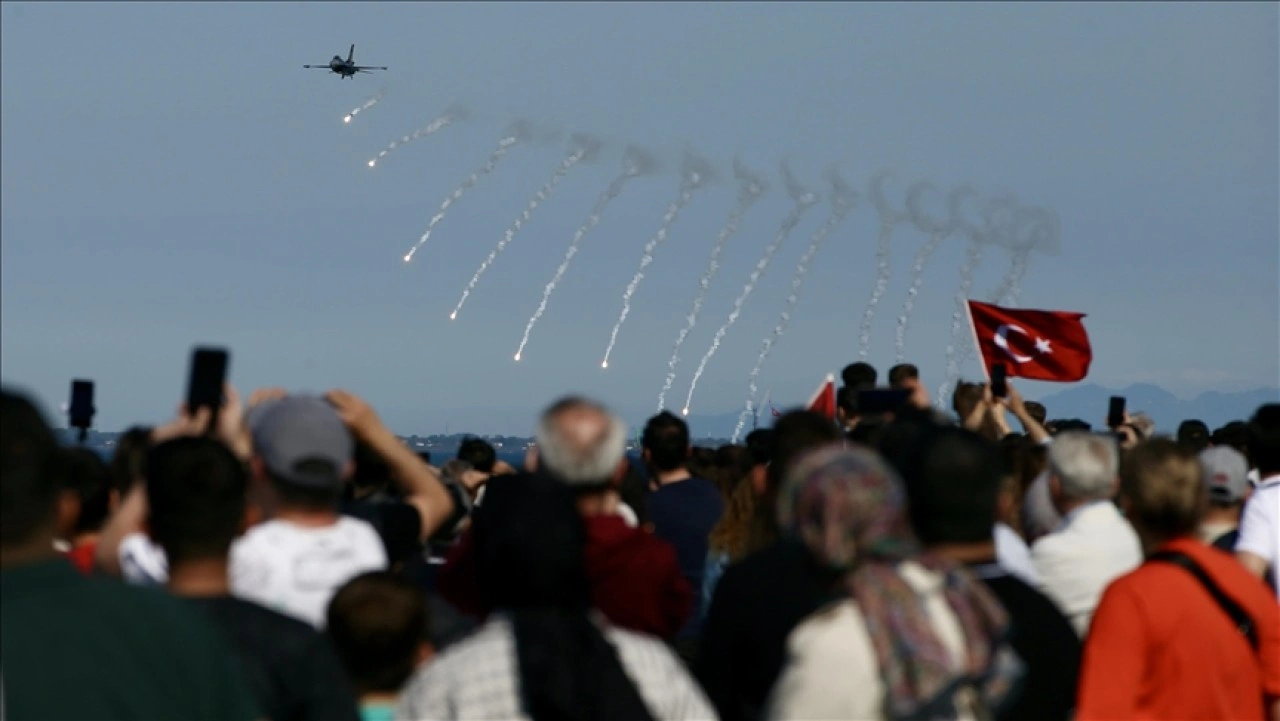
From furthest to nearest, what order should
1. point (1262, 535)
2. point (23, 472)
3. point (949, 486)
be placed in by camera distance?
point (1262, 535)
point (949, 486)
point (23, 472)

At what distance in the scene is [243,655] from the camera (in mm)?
5039

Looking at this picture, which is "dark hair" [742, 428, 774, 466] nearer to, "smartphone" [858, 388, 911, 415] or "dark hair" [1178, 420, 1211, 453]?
"smartphone" [858, 388, 911, 415]

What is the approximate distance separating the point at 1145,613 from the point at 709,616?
1648 millimetres

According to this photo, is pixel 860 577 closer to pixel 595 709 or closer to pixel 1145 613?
pixel 595 709

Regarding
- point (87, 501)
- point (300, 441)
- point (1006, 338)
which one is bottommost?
point (87, 501)

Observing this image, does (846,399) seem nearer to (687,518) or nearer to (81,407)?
(687,518)

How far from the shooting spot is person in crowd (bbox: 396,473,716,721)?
5.05 m

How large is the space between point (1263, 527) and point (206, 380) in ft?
17.9

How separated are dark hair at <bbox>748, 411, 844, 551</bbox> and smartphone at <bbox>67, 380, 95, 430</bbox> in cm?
322

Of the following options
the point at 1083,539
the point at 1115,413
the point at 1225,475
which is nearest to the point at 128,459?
the point at 1083,539

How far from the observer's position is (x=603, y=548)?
22.8 feet

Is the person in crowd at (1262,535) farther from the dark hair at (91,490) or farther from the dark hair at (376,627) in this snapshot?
the dark hair at (91,490)

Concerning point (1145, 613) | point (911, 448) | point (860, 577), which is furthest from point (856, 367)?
point (860, 577)

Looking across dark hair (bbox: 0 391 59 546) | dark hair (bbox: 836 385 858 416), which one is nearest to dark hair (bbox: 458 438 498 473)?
dark hair (bbox: 836 385 858 416)
